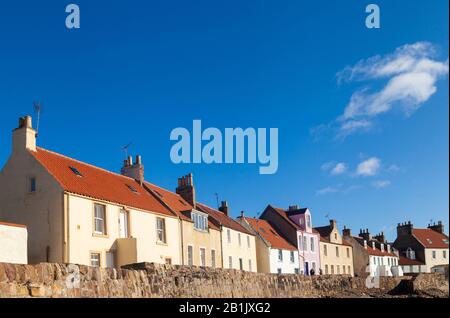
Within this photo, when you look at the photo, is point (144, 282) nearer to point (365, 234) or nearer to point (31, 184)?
point (31, 184)

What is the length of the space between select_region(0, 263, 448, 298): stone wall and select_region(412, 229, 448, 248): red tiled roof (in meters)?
58.3

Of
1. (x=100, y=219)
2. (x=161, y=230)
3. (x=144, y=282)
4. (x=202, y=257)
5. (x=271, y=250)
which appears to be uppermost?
(x=100, y=219)

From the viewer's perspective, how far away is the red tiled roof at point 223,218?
145 feet

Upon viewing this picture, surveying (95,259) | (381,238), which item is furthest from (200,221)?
(381,238)

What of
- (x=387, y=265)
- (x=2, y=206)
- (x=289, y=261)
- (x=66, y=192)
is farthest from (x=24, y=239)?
(x=387, y=265)

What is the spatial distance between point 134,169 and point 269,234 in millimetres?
19923

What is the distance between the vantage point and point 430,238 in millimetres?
87000

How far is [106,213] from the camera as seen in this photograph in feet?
93.8

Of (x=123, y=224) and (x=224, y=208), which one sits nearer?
(x=123, y=224)

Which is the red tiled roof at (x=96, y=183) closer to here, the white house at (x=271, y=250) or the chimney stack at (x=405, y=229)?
the white house at (x=271, y=250)

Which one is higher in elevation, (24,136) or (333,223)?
(24,136)

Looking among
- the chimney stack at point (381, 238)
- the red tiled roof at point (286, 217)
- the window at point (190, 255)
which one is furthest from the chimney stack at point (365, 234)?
the window at point (190, 255)

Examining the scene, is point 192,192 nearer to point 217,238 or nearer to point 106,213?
point 217,238

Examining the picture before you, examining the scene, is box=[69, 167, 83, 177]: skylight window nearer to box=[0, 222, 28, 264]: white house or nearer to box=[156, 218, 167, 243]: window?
box=[156, 218, 167, 243]: window
